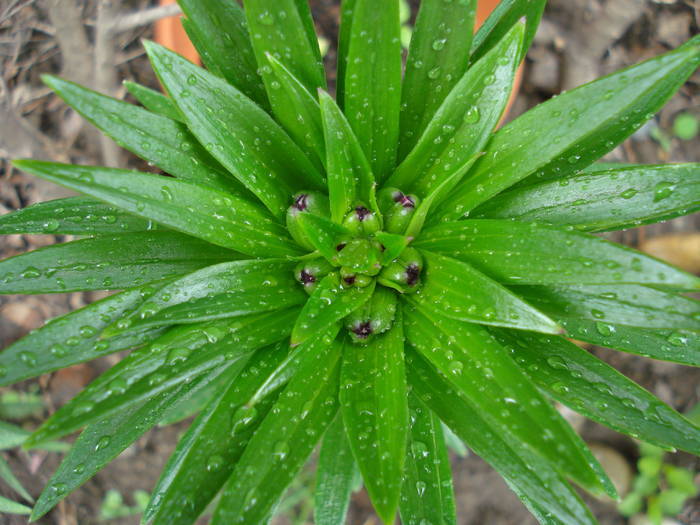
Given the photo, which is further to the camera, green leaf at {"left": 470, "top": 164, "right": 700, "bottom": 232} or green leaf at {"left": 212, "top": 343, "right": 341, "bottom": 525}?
green leaf at {"left": 470, "top": 164, "right": 700, "bottom": 232}

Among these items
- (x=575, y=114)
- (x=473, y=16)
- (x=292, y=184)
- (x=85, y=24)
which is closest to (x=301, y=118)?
(x=292, y=184)

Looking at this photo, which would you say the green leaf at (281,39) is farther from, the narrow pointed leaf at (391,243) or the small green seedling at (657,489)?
the small green seedling at (657,489)

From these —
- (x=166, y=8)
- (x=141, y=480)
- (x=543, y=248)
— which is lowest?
(x=141, y=480)

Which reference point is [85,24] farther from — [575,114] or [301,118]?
[575,114]

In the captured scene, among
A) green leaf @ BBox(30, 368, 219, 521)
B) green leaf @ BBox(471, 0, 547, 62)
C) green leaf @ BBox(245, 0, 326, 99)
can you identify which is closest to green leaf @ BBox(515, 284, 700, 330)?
green leaf @ BBox(471, 0, 547, 62)

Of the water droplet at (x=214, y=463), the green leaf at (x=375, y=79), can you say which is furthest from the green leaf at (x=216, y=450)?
the green leaf at (x=375, y=79)

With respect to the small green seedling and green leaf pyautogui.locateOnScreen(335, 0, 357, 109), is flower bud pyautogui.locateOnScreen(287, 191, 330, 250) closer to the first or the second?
green leaf pyautogui.locateOnScreen(335, 0, 357, 109)
